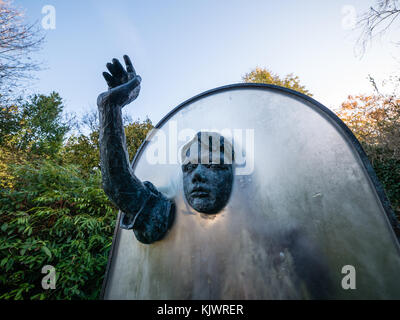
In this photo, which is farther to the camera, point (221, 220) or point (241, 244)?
point (221, 220)

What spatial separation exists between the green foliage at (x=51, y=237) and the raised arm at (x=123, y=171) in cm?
167

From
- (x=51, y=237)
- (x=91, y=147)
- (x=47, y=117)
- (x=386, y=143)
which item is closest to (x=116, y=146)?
(x=51, y=237)

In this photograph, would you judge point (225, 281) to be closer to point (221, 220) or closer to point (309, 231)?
point (221, 220)

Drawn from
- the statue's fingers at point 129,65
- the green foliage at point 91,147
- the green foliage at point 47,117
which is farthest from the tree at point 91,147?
the statue's fingers at point 129,65

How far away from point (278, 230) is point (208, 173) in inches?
22.7

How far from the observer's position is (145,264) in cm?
144

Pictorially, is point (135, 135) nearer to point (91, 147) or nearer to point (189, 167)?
point (91, 147)

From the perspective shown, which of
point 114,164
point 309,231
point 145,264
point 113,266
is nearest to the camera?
point 309,231

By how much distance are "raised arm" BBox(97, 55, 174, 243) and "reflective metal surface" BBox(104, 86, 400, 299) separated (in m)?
0.18

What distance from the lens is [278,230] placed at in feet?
3.60

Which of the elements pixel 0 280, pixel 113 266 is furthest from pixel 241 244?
pixel 0 280

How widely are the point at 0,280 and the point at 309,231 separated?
321 centimetres

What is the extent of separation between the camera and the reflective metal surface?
915 mm

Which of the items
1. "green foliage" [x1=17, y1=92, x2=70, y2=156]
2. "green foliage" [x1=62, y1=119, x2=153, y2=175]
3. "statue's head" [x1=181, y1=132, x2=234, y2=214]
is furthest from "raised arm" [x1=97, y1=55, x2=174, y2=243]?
"green foliage" [x1=17, y1=92, x2=70, y2=156]
